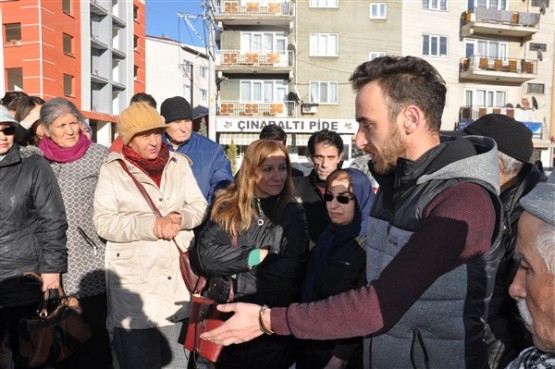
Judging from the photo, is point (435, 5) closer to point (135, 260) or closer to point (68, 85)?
point (68, 85)

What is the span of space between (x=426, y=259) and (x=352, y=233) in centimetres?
147

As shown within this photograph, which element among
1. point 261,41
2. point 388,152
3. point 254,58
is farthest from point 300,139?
point 388,152

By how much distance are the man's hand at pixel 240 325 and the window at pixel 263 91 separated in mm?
26071

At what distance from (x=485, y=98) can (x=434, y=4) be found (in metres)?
6.59

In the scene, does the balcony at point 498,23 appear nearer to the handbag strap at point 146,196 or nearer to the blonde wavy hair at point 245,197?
the blonde wavy hair at point 245,197

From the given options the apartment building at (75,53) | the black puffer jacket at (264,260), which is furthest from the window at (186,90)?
the black puffer jacket at (264,260)

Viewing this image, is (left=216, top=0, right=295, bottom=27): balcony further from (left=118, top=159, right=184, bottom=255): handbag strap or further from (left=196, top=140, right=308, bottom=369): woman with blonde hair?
(left=196, top=140, right=308, bottom=369): woman with blonde hair

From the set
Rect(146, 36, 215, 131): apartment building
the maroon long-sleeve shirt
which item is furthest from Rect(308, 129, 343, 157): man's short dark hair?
Rect(146, 36, 215, 131): apartment building

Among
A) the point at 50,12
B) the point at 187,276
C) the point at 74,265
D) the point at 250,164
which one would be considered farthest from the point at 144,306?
the point at 50,12

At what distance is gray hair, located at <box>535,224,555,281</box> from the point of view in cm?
114

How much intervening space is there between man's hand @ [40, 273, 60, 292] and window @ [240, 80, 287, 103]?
24.6 metres

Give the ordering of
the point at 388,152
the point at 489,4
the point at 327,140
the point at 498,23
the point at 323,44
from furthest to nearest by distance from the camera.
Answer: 1. the point at 489,4
2. the point at 498,23
3. the point at 323,44
4. the point at 327,140
5. the point at 388,152

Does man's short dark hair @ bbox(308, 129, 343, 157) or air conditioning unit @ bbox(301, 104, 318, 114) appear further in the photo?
air conditioning unit @ bbox(301, 104, 318, 114)

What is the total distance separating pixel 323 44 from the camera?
1051 inches
